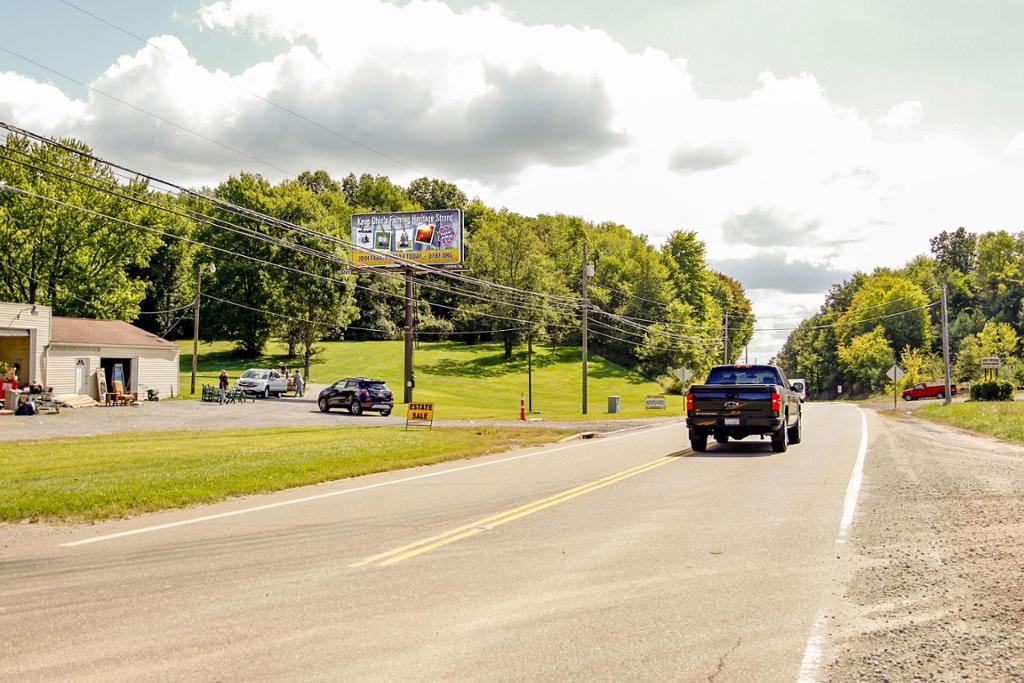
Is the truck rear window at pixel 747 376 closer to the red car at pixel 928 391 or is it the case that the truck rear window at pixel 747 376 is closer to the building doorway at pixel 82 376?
the building doorway at pixel 82 376

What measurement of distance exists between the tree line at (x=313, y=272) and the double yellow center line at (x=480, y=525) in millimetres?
22829

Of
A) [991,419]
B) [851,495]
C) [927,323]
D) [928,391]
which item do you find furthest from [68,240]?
[927,323]

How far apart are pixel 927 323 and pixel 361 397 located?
330 feet

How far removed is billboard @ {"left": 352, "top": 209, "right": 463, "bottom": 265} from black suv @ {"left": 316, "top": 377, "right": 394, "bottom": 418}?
1364cm

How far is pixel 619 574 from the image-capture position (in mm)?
7309

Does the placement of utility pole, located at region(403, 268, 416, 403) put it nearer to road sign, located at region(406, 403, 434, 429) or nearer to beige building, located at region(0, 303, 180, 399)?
beige building, located at region(0, 303, 180, 399)

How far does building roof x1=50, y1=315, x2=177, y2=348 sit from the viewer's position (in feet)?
145

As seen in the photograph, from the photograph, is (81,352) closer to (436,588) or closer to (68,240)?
(68,240)

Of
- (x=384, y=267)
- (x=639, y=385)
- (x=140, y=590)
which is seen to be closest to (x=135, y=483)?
(x=140, y=590)

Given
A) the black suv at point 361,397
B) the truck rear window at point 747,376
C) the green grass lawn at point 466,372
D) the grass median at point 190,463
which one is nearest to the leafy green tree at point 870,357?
Result: the green grass lawn at point 466,372

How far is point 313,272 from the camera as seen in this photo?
6606cm

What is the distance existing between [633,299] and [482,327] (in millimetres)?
18825

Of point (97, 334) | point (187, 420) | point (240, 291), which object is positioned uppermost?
point (240, 291)

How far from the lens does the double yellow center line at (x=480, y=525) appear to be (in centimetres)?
809
